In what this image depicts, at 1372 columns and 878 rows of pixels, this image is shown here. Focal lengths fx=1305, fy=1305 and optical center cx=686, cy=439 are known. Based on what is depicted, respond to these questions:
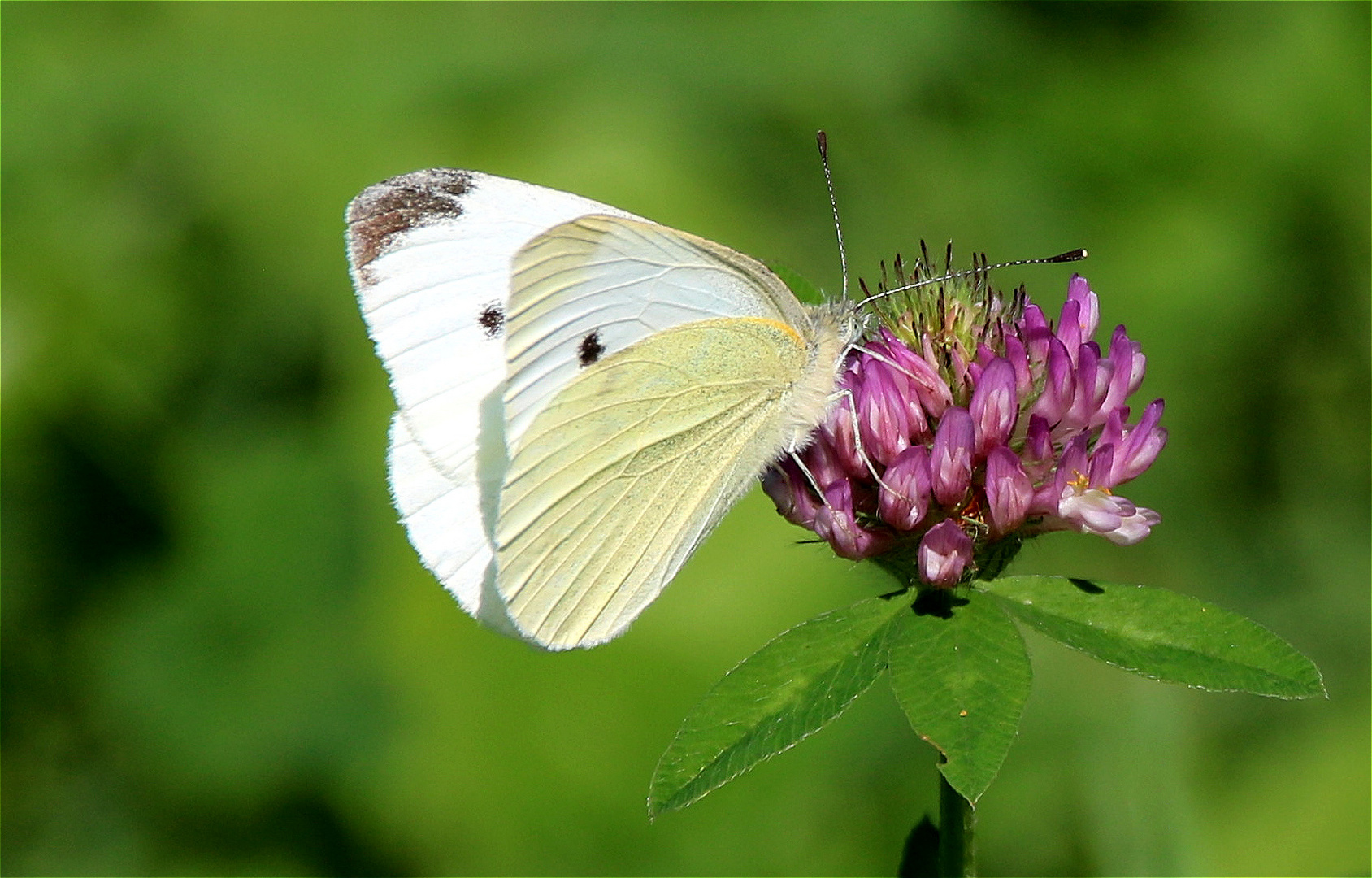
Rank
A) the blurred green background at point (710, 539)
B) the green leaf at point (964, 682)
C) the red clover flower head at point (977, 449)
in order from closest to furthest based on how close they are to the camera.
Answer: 1. the green leaf at point (964, 682)
2. the red clover flower head at point (977, 449)
3. the blurred green background at point (710, 539)

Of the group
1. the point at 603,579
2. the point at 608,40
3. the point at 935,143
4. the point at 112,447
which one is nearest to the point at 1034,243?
the point at 935,143

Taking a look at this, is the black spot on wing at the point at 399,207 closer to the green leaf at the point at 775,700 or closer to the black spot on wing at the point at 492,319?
the black spot on wing at the point at 492,319

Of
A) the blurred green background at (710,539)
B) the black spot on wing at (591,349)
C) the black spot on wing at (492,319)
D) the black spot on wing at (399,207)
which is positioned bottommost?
the blurred green background at (710,539)

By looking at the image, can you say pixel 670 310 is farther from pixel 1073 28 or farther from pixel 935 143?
pixel 1073 28

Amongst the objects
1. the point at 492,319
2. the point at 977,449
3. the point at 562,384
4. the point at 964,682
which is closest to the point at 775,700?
the point at 964,682

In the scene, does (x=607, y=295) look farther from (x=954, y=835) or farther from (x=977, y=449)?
(x=954, y=835)

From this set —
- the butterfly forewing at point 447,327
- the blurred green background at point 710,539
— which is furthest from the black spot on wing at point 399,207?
the blurred green background at point 710,539

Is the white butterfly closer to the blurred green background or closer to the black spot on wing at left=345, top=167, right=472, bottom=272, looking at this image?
the black spot on wing at left=345, top=167, right=472, bottom=272
